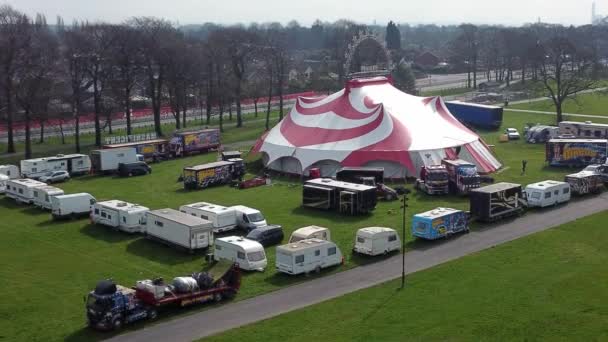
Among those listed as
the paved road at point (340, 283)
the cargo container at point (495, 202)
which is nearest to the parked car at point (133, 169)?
the cargo container at point (495, 202)

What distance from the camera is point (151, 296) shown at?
74.0 feet

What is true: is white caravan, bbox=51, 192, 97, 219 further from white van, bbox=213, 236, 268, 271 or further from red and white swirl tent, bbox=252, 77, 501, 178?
red and white swirl tent, bbox=252, 77, 501, 178

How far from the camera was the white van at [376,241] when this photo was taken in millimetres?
28484

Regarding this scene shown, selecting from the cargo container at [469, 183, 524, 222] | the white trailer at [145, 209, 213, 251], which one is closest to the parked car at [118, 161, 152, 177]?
the white trailer at [145, 209, 213, 251]

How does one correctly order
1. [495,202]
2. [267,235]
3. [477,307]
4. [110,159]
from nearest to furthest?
[477,307]
[267,235]
[495,202]
[110,159]

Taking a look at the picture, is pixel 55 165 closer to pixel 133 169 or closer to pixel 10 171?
pixel 10 171

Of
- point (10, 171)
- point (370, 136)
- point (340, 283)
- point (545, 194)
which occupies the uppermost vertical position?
point (370, 136)

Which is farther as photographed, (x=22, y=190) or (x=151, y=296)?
(x=22, y=190)

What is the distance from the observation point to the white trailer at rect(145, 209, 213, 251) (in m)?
29.2

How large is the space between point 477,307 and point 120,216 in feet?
56.1

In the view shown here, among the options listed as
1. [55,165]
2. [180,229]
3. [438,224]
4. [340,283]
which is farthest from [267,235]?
[55,165]

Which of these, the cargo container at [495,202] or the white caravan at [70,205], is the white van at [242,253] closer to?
the white caravan at [70,205]

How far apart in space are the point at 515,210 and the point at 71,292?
67.9ft

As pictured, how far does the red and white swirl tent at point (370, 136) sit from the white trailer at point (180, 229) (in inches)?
573
